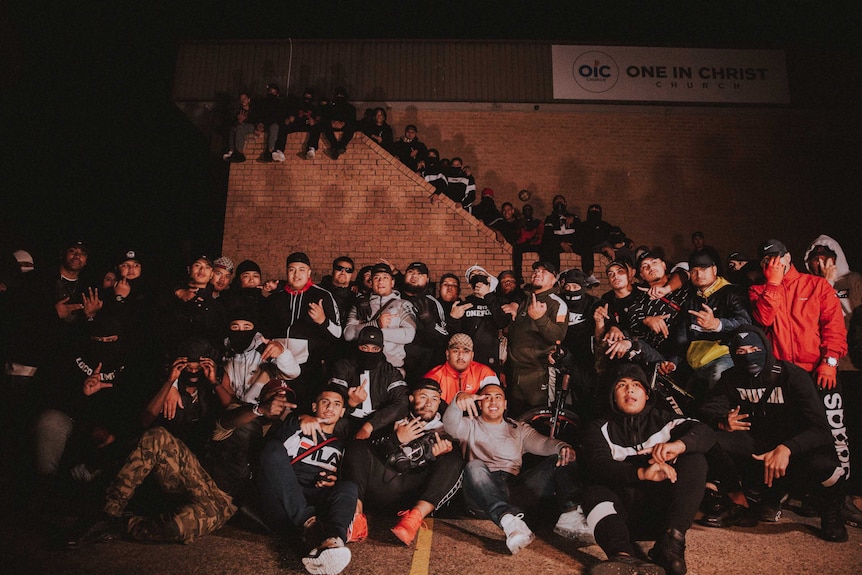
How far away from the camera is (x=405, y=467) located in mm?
3914

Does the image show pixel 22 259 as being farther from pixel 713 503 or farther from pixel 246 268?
pixel 713 503

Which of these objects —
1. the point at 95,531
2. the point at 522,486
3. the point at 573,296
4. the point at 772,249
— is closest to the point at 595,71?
the point at 573,296

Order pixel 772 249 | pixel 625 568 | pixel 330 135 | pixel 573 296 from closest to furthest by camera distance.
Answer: pixel 625 568, pixel 772 249, pixel 573 296, pixel 330 135

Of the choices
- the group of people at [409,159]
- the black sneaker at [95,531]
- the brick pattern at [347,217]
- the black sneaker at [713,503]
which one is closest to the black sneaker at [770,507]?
the black sneaker at [713,503]

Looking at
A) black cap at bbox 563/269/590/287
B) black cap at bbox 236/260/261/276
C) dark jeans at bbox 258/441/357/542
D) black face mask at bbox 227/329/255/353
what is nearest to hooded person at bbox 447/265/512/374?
black cap at bbox 563/269/590/287

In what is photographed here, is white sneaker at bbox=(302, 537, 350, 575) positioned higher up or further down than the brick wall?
further down

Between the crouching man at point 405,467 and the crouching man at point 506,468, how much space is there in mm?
213

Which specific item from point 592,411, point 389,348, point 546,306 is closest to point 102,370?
point 389,348

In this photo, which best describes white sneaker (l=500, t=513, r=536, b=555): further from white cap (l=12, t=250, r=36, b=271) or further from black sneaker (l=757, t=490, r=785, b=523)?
white cap (l=12, t=250, r=36, b=271)

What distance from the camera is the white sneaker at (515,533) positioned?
3.34 metres

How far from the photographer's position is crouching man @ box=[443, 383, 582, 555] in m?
3.62

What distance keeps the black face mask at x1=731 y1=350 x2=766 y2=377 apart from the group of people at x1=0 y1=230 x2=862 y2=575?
1 centimetres

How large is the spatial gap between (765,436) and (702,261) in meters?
1.68

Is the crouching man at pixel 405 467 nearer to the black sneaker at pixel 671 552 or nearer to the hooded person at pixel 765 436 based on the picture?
the black sneaker at pixel 671 552
